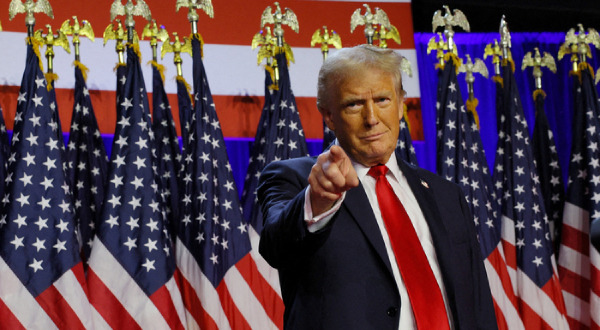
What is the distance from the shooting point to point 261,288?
4250 mm

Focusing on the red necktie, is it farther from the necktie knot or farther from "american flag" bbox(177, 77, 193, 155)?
"american flag" bbox(177, 77, 193, 155)

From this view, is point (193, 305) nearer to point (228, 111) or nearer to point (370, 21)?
point (228, 111)

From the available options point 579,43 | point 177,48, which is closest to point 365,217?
point 177,48

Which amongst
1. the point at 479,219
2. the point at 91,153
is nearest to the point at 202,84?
the point at 91,153

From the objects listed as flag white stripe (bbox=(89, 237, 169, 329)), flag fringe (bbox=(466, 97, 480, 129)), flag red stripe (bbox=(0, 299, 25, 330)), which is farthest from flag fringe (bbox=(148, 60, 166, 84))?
flag fringe (bbox=(466, 97, 480, 129))

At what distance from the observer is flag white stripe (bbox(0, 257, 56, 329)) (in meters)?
3.71

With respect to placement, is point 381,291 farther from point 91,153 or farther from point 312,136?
point 312,136

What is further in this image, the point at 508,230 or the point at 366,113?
the point at 508,230

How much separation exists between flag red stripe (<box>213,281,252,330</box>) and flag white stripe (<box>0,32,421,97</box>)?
129 centimetres

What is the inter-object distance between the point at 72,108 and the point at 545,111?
320 cm

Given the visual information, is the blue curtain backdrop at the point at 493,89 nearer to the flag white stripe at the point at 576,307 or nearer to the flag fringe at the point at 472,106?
the flag fringe at the point at 472,106

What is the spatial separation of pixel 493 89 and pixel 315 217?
170 inches

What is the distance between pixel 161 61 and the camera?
484cm

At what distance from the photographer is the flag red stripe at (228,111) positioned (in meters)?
4.38
